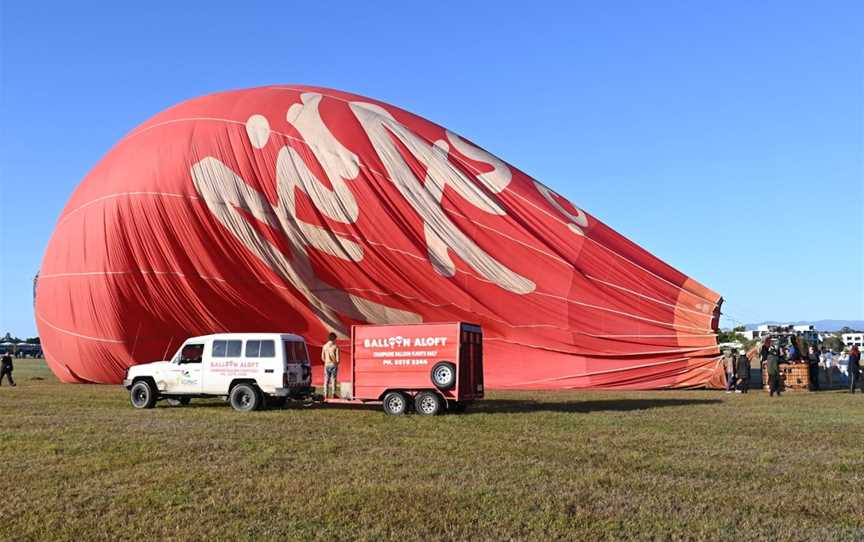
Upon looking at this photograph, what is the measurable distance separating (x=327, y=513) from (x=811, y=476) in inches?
221

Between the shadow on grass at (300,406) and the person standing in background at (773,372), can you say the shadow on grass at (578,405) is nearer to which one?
the shadow on grass at (300,406)

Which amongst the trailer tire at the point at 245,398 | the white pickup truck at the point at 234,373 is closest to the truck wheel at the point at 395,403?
the white pickup truck at the point at 234,373

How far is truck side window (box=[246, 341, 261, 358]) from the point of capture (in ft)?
60.2

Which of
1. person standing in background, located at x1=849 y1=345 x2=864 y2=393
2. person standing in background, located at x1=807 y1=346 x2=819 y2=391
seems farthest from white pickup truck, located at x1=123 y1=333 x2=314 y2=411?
person standing in background, located at x1=849 y1=345 x2=864 y2=393

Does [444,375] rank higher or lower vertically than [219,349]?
lower

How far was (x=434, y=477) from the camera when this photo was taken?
938 cm

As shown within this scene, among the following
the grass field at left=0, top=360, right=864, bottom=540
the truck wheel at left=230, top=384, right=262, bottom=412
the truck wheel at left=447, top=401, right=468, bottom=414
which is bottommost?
the grass field at left=0, top=360, right=864, bottom=540

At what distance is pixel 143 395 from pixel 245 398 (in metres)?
2.71

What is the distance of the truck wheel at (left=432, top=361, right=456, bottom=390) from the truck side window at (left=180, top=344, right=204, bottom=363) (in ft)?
19.2

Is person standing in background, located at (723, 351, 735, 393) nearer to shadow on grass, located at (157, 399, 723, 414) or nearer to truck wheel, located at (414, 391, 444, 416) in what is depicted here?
shadow on grass, located at (157, 399, 723, 414)

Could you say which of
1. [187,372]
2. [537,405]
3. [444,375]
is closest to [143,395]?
[187,372]

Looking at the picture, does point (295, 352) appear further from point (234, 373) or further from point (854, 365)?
point (854, 365)

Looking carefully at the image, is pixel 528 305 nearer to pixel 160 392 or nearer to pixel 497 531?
pixel 160 392

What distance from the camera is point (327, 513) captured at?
755 centimetres
